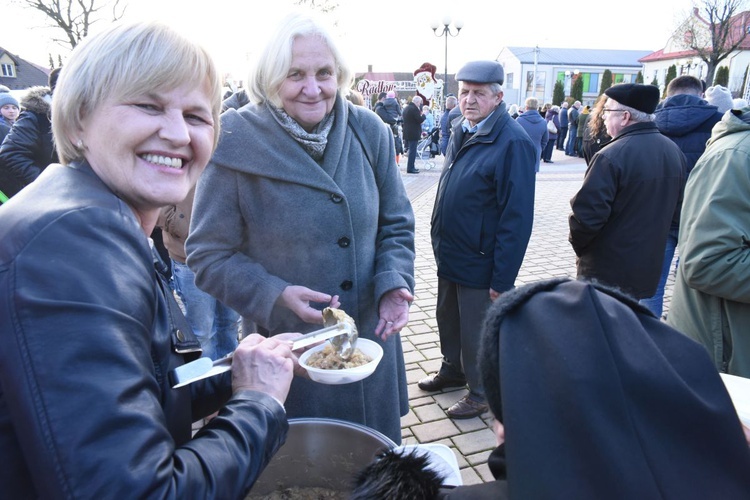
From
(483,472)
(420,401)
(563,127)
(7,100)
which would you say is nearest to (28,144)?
(7,100)

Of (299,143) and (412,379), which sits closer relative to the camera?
(299,143)

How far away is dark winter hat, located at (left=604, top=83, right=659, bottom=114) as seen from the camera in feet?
11.3

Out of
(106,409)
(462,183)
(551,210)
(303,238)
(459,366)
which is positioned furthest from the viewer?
(551,210)

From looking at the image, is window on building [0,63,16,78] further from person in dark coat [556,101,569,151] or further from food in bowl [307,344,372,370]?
food in bowl [307,344,372,370]

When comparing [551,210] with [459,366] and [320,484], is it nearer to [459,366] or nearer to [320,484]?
[459,366]

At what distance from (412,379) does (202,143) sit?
10.4 ft

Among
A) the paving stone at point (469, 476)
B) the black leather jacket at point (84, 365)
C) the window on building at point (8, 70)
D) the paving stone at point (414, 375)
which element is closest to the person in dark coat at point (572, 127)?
the paving stone at point (414, 375)

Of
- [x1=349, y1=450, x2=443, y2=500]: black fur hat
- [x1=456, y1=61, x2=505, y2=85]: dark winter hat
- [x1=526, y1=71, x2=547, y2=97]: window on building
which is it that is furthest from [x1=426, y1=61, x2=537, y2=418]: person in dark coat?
[x1=526, y1=71, x2=547, y2=97]: window on building

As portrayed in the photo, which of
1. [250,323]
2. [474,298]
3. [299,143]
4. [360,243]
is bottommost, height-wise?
[474,298]

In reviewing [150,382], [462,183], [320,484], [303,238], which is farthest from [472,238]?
[150,382]

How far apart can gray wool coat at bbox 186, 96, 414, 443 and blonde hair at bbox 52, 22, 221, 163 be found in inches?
32.7

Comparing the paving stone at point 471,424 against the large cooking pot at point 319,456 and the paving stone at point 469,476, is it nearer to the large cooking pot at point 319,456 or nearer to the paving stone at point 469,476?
the paving stone at point 469,476

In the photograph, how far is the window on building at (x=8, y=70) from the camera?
151ft

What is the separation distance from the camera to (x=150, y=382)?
0.84 m
